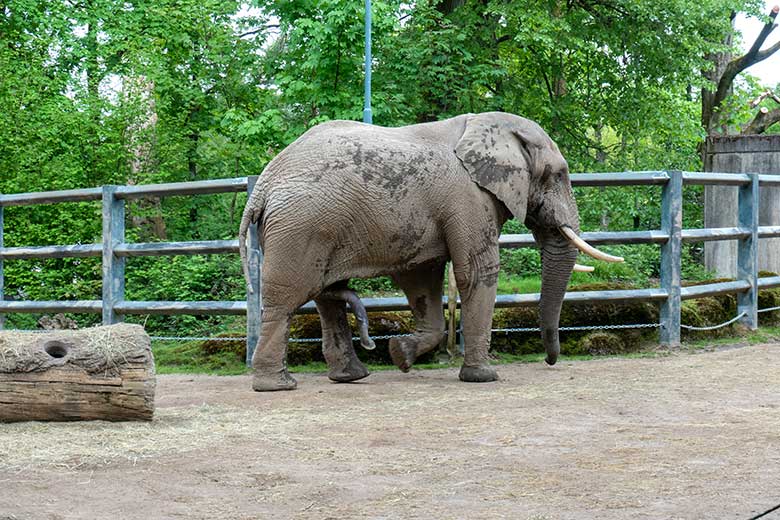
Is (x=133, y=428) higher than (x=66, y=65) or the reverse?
the reverse

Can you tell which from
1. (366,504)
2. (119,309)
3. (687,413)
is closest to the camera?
(366,504)

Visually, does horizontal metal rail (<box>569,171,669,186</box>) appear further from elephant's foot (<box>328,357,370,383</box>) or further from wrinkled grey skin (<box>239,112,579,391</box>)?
elephant's foot (<box>328,357,370,383</box>)

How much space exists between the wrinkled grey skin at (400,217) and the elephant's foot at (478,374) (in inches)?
0.4

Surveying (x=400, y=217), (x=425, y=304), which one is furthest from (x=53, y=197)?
(x=400, y=217)

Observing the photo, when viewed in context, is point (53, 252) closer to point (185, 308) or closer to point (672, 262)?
point (185, 308)

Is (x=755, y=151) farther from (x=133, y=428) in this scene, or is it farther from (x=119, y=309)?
(x=133, y=428)

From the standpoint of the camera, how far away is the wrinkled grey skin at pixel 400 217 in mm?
7793

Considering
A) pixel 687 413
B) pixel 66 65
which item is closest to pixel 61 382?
pixel 687 413

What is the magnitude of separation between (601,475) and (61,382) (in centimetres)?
307

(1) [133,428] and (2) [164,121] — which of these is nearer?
(1) [133,428]

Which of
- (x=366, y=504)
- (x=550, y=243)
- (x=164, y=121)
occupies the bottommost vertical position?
(x=366, y=504)

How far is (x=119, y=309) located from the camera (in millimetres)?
10000

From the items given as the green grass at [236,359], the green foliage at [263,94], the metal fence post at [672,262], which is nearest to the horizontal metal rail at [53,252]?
the green grass at [236,359]

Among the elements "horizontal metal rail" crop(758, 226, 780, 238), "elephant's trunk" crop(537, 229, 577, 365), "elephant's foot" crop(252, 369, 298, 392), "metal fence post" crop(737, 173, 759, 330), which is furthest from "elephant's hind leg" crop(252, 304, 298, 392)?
"horizontal metal rail" crop(758, 226, 780, 238)
